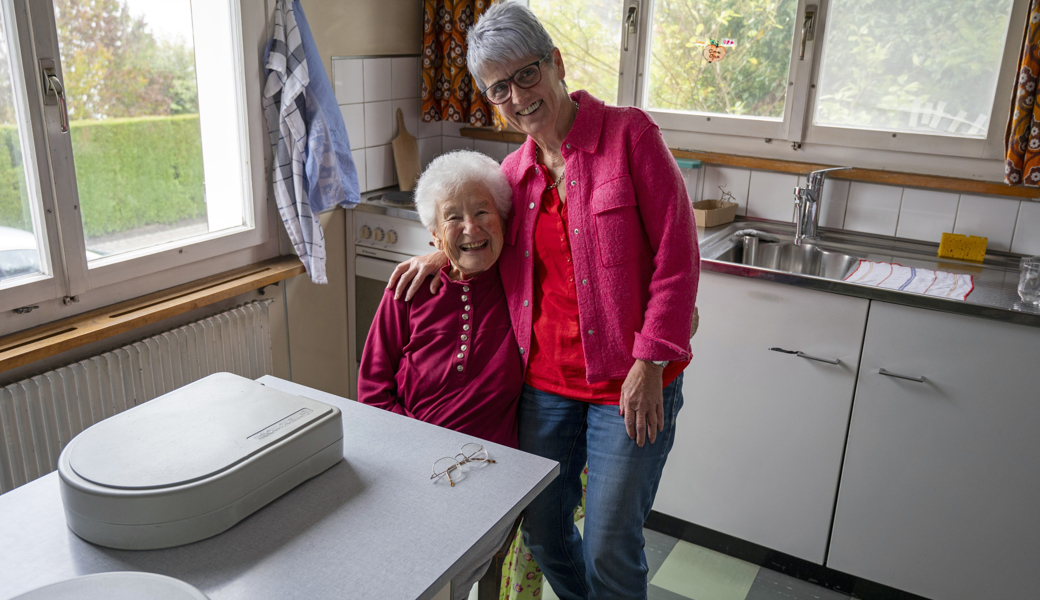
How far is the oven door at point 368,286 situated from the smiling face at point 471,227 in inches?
48.2

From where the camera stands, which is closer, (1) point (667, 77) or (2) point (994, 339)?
(2) point (994, 339)

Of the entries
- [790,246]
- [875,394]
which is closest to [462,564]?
[875,394]

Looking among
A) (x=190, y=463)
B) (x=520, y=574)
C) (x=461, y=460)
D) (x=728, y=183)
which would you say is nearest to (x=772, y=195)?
(x=728, y=183)

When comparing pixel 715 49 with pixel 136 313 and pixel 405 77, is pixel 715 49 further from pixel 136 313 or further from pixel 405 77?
pixel 136 313

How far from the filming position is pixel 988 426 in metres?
1.89

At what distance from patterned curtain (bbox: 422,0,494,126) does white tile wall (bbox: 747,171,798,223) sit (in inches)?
40.9

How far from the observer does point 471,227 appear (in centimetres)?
154

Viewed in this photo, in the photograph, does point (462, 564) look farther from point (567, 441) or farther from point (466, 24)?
point (466, 24)

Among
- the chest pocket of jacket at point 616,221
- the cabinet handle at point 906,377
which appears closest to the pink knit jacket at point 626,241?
the chest pocket of jacket at point 616,221

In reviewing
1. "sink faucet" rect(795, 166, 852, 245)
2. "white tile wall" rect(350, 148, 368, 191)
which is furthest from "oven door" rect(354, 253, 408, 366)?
"sink faucet" rect(795, 166, 852, 245)

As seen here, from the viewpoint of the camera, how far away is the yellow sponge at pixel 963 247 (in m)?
2.24

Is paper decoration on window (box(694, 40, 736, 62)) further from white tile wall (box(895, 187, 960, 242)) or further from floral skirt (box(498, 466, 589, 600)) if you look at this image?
floral skirt (box(498, 466, 589, 600))

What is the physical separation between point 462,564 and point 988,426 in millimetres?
1516

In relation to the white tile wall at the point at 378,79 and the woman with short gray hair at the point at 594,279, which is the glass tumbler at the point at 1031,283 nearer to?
the woman with short gray hair at the point at 594,279
